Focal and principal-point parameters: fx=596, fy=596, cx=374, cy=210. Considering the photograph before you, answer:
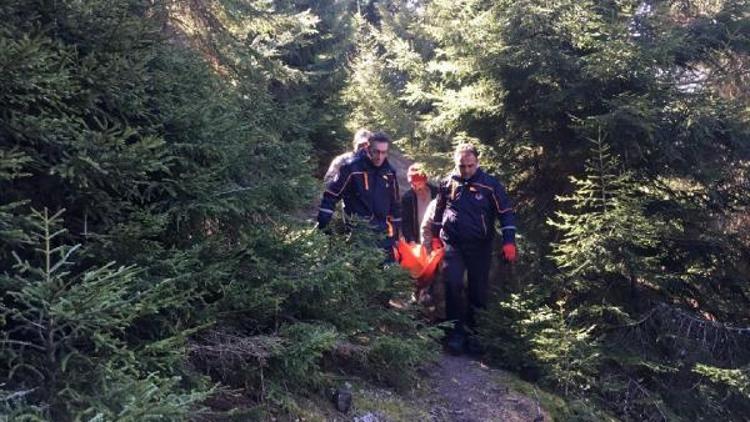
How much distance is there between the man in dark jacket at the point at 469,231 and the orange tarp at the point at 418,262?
1.11 feet

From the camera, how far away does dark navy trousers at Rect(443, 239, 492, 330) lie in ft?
23.3

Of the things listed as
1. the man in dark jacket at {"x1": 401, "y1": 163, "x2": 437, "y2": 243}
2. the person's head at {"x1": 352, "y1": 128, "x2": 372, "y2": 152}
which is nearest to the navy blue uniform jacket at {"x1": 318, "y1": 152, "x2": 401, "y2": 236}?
the person's head at {"x1": 352, "y1": 128, "x2": 372, "y2": 152}

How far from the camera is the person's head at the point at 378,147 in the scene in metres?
6.91

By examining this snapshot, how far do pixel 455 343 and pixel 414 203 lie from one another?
7.33 feet

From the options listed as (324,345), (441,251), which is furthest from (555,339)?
(324,345)

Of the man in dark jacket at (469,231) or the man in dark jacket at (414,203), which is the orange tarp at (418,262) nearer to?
the man in dark jacket at (469,231)

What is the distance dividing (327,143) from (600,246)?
839cm

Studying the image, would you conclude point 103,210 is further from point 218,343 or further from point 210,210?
point 218,343

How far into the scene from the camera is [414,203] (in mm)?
8508

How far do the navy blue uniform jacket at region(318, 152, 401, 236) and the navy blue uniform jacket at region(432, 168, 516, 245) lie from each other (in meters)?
0.79

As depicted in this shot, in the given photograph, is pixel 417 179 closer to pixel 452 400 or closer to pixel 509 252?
pixel 509 252

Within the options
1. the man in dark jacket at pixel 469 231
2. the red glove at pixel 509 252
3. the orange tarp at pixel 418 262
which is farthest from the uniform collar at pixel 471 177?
the orange tarp at pixel 418 262

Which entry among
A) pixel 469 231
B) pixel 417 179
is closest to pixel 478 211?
pixel 469 231

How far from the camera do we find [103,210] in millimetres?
3670
